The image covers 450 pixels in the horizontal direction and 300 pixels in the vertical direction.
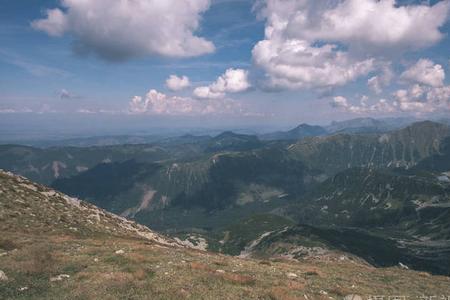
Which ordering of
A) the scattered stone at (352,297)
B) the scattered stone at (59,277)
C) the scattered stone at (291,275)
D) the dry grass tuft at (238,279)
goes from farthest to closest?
Answer: the scattered stone at (291,275) → the dry grass tuft at (238,279) → the scattered stone at (352,297) → the scattered stone at (59,277)

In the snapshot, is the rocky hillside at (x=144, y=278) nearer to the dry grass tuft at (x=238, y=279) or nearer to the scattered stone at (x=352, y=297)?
the dry grass tuft at (x=238, y=279)

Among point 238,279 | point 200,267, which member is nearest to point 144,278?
point 200,267

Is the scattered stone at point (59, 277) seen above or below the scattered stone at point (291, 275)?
above

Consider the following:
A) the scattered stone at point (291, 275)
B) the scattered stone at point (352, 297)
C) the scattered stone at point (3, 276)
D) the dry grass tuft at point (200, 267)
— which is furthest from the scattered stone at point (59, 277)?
the scattered stone at point (352, 297)

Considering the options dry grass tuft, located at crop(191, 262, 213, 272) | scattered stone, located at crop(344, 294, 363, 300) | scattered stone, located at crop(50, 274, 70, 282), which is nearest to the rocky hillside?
scattered stone, located at crop(50, 274, 70, 282)

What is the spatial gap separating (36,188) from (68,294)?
174 ft

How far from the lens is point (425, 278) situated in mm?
41406

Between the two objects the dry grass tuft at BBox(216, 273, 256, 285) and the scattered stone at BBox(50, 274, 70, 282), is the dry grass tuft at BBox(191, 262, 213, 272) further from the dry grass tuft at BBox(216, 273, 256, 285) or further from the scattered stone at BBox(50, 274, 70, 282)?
the scattered stone at BBox(50, 274, 70, 282)

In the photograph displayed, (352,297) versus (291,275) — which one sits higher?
(352,297)

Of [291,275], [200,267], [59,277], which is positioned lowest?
[291,275]

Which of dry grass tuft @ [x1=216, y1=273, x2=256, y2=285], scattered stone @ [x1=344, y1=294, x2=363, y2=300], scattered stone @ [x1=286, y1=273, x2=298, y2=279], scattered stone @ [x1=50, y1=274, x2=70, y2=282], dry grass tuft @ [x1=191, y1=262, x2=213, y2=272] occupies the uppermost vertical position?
scattered stone @ [x1=50, y1=274, x2=70, y2=282]

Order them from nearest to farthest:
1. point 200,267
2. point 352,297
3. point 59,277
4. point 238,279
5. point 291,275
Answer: point 59,277
point 352,297
point 238,279
point 200,267
point 291,275

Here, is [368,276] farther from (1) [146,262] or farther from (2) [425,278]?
(1) [146,262]

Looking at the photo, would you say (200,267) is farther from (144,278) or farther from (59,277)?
(59,277)
